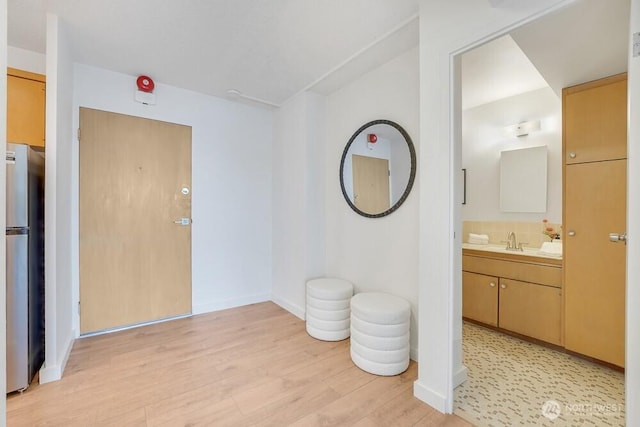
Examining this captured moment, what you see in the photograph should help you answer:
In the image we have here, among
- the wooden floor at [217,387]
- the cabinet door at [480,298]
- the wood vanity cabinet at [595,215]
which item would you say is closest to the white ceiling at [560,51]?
the wood vanity cabinet at [595,215]

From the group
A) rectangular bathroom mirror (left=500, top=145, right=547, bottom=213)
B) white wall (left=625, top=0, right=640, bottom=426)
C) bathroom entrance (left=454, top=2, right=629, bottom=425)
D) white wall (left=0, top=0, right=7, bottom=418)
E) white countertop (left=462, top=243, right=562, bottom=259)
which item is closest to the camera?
white wall (left=0, top=0, right=7, bottom=418)

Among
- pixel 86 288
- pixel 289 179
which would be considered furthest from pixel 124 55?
pixel 86 288

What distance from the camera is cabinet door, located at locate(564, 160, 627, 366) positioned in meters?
1.97

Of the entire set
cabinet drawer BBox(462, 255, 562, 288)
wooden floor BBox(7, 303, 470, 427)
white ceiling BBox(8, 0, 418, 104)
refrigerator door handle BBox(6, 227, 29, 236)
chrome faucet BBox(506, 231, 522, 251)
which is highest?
white ceiling BBox(8, 0, 418, 104)

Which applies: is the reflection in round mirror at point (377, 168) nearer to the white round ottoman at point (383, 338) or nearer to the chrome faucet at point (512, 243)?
the white round ottoman at point (383, 338)

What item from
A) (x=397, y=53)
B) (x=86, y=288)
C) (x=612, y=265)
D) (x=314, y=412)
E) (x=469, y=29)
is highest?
(x=397, y=53)

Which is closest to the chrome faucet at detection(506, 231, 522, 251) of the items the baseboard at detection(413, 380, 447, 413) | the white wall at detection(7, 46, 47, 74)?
the baseboard at detection(413, 380, 447, 413)

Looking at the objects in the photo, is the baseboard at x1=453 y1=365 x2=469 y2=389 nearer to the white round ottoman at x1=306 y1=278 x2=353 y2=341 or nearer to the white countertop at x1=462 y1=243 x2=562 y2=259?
the white round ottoman at x1=306 y1=278 x2=353 y2=341

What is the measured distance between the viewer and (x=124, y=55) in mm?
2322

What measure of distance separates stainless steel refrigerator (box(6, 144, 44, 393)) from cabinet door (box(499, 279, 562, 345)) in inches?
143

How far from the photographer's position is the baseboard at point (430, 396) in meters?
1.60

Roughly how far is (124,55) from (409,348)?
130 inches

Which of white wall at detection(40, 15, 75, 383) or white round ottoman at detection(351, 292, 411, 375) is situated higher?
white wall at detection(40, 15, 75, 383)

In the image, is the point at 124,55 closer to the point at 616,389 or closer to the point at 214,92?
the point at 214,92
